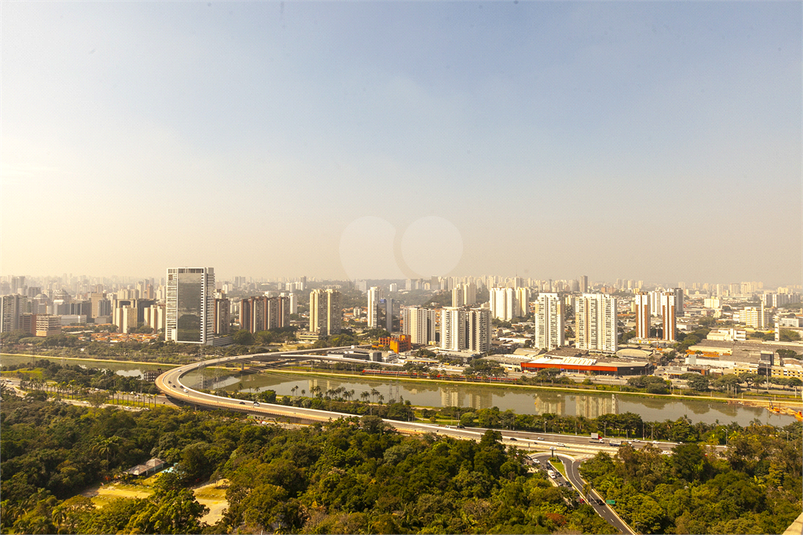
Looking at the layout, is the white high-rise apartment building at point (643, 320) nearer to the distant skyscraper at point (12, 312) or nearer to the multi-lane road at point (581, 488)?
the multi-lane road at point (581, 488)

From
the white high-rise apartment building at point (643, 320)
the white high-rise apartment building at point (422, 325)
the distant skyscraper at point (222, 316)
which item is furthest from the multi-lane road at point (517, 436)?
the white high-rise apartment building at point (643, 320)

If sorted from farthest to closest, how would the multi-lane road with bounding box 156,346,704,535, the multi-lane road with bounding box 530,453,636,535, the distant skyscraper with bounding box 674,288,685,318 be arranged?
the distant skyscraper with bounding box 674,288,685,318 < the multi-lane road with bounding box 156,346,704,535 < the multi-lane road with bounding box 530,453,636,535

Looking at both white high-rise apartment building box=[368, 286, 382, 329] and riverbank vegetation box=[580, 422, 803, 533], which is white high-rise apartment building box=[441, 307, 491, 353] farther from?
riverbank vegetation box=[580, 422, 803, 533]

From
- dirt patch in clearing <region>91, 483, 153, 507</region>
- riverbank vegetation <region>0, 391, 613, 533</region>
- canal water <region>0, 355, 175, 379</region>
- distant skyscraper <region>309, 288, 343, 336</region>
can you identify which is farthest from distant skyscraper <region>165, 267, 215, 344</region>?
dirt patch in clearing <region>91, 483, 153, 507</region>

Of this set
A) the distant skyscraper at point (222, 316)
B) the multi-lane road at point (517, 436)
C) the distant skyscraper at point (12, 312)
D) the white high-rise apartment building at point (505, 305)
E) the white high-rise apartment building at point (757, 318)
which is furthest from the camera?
the white high-rise apartment building at point (505, 305)

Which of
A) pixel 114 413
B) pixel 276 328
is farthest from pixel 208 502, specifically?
pixel 276 328

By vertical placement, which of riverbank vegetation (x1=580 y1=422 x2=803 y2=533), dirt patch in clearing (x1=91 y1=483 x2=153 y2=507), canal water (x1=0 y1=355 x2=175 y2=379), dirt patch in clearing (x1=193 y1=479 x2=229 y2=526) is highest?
riverbank vegetation (x1=580 y1=422 x2=803 y2=533)

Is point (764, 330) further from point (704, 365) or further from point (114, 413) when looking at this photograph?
point (114, 413)
